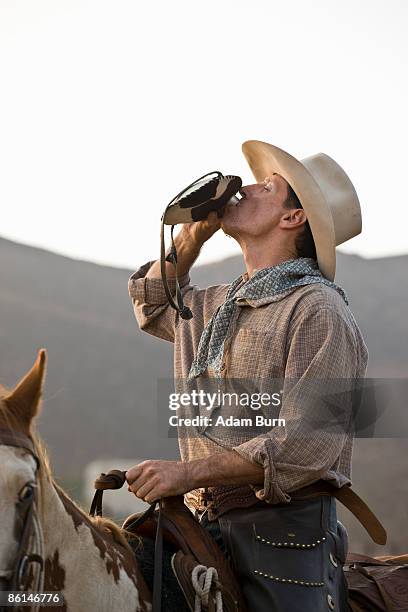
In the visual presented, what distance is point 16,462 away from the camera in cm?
217

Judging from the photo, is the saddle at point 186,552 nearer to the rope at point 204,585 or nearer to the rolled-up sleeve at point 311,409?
the rope at point 204,585

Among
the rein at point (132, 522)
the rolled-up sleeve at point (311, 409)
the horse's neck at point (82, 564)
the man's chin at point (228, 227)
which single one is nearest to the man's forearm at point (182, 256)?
the man's chin at point (228, 227)

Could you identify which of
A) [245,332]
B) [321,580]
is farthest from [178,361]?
[321,580]

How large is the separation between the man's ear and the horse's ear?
5.11ft

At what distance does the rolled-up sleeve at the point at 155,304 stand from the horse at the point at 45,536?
1.18 metres

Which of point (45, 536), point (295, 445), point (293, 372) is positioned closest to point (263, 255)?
point (293, 372)

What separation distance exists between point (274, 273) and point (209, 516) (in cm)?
95

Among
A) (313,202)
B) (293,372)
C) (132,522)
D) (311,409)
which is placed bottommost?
(132,522)

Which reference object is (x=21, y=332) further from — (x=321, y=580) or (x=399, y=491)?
(x=321, y=580)

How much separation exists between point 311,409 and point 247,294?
61cm

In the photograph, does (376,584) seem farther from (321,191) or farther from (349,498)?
(321,191)

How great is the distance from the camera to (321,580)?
9.38ft

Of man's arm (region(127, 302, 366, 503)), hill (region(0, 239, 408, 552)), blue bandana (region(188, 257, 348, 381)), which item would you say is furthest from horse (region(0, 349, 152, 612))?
hill (region(0, 239, 408, 552))

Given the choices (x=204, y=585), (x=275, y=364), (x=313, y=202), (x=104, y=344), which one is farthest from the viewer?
(x=104, y=344)
